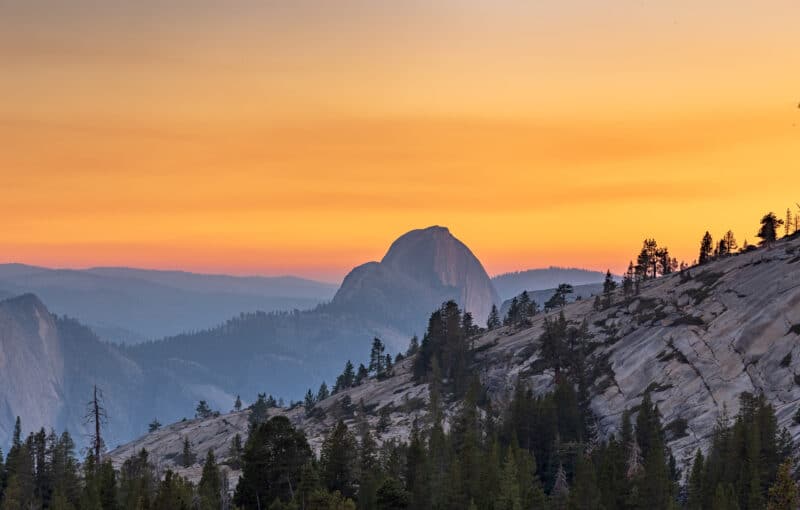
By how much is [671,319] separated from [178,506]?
4607 inches

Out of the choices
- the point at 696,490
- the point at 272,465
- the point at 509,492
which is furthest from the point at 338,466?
the point at 696,490

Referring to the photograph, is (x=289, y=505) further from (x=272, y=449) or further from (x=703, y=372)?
(x=703, y=372)

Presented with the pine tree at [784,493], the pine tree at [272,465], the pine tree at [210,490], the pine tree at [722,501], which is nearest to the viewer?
the pine tree at [722,501]

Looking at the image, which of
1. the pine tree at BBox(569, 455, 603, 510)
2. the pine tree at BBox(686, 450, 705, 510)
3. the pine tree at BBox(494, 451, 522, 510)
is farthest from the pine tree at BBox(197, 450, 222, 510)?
the pine tree at BBox(686, 450, 705, 510)

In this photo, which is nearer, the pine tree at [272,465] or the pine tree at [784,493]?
the pine tree at [784,493]

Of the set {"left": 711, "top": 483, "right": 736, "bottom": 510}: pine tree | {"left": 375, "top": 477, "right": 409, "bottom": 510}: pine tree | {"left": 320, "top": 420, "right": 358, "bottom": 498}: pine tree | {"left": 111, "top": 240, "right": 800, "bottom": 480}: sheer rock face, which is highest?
{"left": 111, "top": 240, "right": 800, "bottom": 480}: sheer rock face

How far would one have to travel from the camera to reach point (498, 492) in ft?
396

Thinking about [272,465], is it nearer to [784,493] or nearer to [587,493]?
[587,493]

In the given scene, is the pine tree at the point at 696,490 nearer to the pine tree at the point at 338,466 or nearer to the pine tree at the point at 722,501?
the pine tree at the point at 722,501

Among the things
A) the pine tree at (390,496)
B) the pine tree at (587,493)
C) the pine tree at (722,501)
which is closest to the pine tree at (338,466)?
the pine tree at (390,496)

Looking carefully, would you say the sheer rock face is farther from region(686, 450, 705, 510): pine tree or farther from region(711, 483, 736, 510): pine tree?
region(711, 483, 736, 510): pine tree

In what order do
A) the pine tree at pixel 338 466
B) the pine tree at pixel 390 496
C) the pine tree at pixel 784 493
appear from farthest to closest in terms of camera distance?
1. the pine tree at pixel 338 466
2. the pine tree at pixel 390 496
3. the pine tree at pixel 784 493

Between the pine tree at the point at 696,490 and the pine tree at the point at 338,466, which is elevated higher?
the pine tree at the point at 338,466

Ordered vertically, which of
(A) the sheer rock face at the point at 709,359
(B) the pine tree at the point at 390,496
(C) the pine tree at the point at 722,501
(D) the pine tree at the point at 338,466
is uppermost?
(A) the sheer rock face at the point at 709,359
